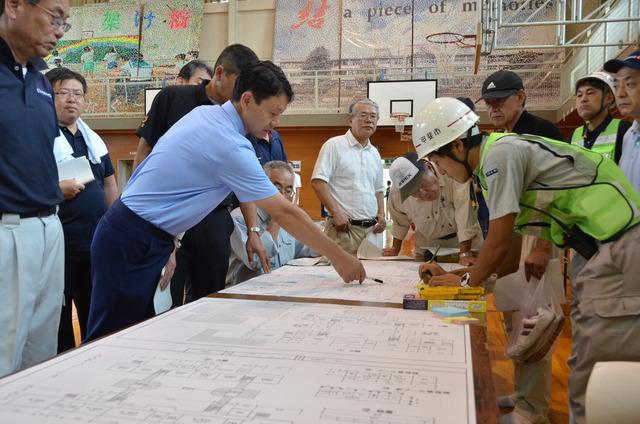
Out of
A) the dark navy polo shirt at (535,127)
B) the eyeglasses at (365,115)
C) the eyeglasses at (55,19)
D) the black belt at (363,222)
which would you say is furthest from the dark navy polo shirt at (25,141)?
the eyeglasses at (365,115)

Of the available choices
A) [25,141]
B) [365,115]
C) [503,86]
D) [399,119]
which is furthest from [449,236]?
[399,119]

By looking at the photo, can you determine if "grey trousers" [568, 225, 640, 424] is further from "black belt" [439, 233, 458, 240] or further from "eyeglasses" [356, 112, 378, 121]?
"eyeglasses" [356, 112, 378, 121]

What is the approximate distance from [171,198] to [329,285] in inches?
25.7

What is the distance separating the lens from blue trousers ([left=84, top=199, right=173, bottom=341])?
1660 mm

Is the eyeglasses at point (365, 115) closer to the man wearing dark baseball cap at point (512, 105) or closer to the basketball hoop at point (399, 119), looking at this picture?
the man wearing dark baseball cap at point (512, 105)

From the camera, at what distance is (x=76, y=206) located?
7.90 ft

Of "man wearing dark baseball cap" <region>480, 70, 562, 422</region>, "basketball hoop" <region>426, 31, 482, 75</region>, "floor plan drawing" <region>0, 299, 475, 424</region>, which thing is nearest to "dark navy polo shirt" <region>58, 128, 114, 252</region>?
"floor plan drawing" <region>0, 299, 475, 424</region>

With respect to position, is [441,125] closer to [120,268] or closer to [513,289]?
[513,289]

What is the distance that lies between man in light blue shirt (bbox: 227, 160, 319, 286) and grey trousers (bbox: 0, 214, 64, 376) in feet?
3.18

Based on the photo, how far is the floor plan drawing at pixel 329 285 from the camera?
70.4 inches

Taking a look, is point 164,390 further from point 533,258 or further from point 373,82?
point 373,82

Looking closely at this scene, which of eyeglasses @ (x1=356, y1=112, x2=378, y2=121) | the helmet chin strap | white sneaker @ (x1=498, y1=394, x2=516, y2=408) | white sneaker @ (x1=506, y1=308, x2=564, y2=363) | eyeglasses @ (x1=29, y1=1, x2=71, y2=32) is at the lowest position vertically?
white sneaker @ (x1=498, y1=394, x2=516, y2=408)

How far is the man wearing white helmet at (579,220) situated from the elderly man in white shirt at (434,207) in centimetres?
78

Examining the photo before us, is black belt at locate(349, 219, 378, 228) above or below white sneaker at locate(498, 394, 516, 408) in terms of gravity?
above
